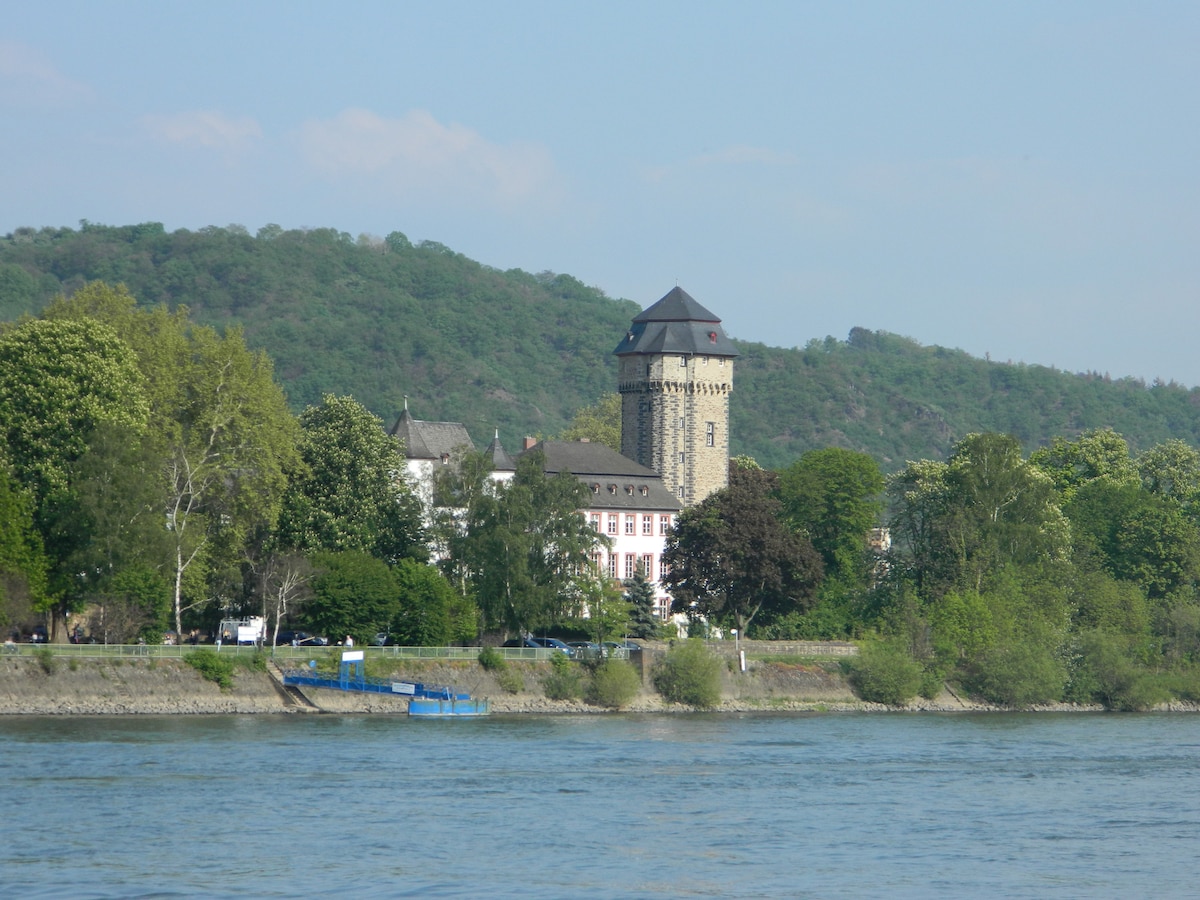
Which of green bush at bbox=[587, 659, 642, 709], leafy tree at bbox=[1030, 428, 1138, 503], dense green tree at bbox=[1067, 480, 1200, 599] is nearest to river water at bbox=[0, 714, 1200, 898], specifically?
green bush at bbox=[587, 659, 642, 709]

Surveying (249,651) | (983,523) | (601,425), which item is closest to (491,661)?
(249,651)

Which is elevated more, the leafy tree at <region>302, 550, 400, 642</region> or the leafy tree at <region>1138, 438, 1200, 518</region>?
the leafy tree at <region>1138, 438, 1200, 518</region>

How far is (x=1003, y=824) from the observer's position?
45156 millimetres

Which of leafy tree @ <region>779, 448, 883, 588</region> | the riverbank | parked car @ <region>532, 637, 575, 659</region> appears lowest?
the riverbank

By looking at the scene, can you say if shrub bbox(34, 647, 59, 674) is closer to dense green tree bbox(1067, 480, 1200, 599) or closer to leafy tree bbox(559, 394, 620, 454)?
dense green tree bbox(1067, 480, 1200, 599)

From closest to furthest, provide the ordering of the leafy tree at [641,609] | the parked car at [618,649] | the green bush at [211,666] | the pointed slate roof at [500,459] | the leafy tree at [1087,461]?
the green bush at [211,666], the parked car at [618,649], the leafy tree at [641,609], the pointed slate roof at [500,459], the leafy tree at [1087,461]

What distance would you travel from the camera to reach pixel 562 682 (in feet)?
231

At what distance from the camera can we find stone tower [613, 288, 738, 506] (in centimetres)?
9838

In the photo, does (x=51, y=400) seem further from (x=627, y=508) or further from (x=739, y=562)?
(x=627, y=508)

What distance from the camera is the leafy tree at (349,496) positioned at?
7381 centimetres

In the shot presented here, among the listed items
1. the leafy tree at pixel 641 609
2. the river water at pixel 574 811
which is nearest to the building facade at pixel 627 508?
the leafy tree at pixel 641 609

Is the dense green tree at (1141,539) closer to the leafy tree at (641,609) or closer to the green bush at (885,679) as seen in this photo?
the green bush at (885,679)

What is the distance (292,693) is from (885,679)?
22.8 metres

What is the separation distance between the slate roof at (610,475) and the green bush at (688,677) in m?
22.0
